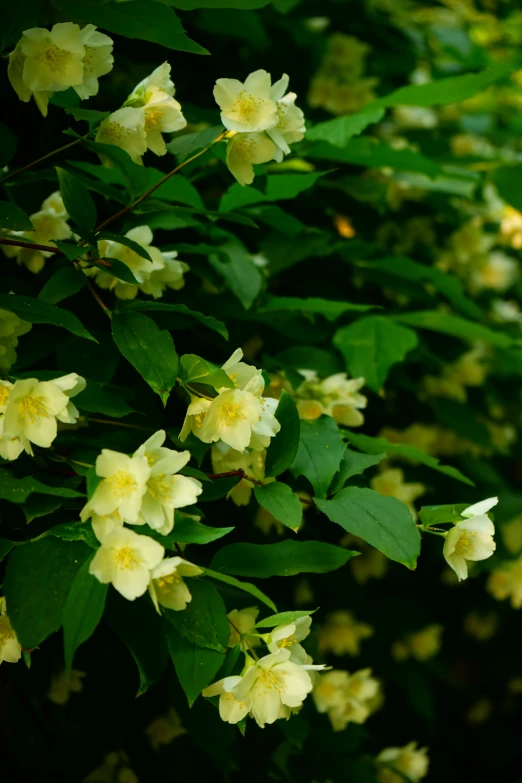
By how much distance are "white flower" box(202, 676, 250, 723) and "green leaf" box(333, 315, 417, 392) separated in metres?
A: 0.63

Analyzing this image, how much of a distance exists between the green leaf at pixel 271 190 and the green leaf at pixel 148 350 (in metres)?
0.35

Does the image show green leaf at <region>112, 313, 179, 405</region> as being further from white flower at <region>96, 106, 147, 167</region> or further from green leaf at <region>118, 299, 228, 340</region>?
white flower at <region>96, 106, 147, 167</region>

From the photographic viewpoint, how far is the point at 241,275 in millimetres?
1209

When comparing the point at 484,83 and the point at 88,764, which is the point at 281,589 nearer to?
the point at 88,764

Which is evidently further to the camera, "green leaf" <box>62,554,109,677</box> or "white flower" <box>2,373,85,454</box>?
"white flower" <box>2,373,85,454</box>

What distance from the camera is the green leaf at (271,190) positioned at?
3.93 feet

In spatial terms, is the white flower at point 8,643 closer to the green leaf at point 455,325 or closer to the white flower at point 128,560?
the white flower at point 128,560

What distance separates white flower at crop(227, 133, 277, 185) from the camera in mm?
987

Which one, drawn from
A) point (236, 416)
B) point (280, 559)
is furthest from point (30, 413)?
point (280, 559)

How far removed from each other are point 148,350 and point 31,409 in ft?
0.53

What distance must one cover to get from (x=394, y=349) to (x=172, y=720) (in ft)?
2.70

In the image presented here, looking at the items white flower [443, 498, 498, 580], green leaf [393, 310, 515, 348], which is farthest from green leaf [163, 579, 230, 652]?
green leaf [393, 310, 515, 348]

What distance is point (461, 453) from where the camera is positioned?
2.13 m

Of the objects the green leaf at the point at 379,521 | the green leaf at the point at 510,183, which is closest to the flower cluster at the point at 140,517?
the green leaf at the point at 379,521
